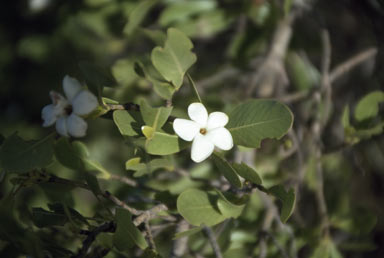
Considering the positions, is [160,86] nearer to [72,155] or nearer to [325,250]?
[72,155]

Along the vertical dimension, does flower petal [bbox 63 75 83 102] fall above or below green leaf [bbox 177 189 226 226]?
above

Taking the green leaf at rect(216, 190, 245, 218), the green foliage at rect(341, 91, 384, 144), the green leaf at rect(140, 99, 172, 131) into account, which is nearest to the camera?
the green leaf at rect(140, 99, 172, 131)

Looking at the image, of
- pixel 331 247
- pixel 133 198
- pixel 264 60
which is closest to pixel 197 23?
pixel 264 60

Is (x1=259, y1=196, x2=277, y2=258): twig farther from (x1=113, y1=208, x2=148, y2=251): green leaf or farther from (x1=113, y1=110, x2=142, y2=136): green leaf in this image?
(x1=113, y1=110, x2=142, y2=136): green leaf

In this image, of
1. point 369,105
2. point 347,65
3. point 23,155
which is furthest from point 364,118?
point 23,155

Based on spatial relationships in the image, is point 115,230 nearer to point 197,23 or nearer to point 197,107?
point 197,107

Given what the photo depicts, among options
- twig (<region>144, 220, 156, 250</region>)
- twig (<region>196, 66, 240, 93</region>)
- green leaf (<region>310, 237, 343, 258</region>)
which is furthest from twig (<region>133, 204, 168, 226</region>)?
twig (<region>196, 66, 240, 93</region>)
